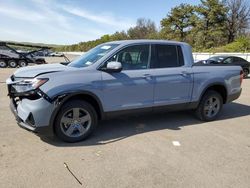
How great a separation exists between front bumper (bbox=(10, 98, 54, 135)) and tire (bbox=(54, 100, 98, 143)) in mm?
195

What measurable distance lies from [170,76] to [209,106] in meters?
1.55

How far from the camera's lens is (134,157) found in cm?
458

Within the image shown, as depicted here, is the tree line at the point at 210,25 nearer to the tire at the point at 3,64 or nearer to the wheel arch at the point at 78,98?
the tire at the point at 3,64

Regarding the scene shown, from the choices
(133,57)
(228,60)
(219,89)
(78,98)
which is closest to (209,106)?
(219,89)

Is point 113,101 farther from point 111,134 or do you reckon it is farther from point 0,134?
point 0,134

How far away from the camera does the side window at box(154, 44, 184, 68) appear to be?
6074mm

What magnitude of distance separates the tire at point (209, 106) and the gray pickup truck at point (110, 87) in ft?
0.08

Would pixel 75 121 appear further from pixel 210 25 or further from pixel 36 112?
pixel 210 25

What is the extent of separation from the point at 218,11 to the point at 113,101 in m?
46.8

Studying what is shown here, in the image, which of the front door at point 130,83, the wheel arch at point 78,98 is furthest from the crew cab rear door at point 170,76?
the wheel arch at point 78,98

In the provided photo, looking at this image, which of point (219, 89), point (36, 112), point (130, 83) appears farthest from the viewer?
point (219, 89)

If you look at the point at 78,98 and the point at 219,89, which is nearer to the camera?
the point at 78,98

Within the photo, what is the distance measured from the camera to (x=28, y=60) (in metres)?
25.9

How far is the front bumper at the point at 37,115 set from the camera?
4.75 meters
